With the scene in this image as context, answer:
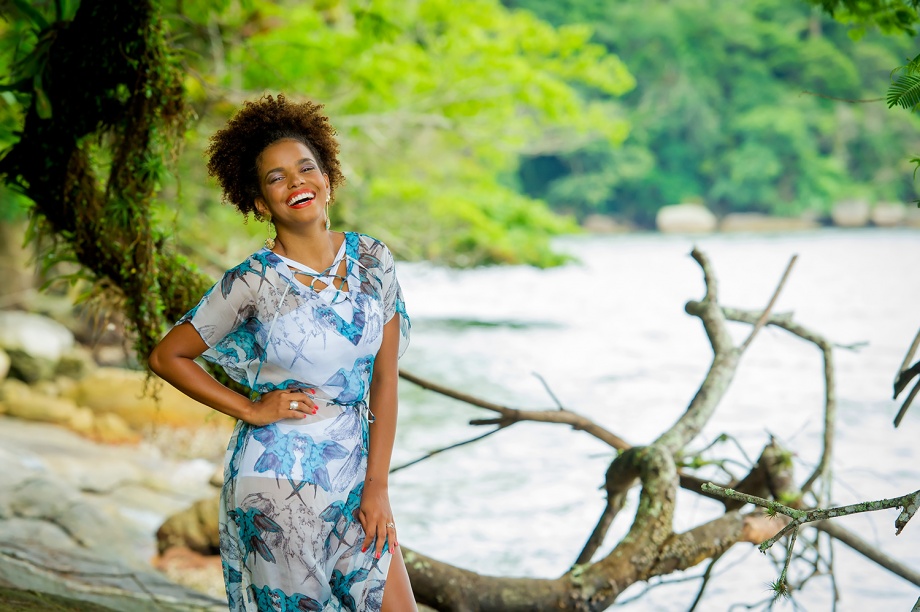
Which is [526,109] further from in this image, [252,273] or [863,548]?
[252,273]

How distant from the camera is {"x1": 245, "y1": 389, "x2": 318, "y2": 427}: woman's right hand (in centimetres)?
174

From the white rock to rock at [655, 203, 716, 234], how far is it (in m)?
22.7

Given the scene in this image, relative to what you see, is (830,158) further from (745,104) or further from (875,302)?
(875,302)

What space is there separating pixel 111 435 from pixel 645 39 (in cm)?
2613

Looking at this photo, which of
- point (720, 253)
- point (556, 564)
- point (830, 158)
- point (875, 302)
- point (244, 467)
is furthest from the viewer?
point (830, 158)

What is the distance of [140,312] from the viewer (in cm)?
275

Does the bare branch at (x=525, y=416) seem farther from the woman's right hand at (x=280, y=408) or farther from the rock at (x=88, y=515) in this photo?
the woman's right hand at (x=280, y=408)

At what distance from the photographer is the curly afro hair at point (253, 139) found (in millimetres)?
1898

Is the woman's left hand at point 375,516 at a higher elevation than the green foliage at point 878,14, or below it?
below

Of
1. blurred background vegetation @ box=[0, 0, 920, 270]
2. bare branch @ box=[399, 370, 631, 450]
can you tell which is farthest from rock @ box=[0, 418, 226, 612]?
blurred background vegetation @ box=[0, 0, 920, 270]

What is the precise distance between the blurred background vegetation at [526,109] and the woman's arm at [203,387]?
0.86 meters

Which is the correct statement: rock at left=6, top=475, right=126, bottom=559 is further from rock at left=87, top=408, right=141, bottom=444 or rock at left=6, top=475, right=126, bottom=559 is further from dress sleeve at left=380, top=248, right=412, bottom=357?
rock at left=87, top=408, right=141, bottom=444

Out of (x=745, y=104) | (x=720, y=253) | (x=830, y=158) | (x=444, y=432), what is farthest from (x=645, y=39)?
(x=444, y=432)

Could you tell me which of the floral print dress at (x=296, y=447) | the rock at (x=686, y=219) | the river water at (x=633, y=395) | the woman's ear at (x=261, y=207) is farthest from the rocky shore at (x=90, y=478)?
the rock at (x=686, y=219)
